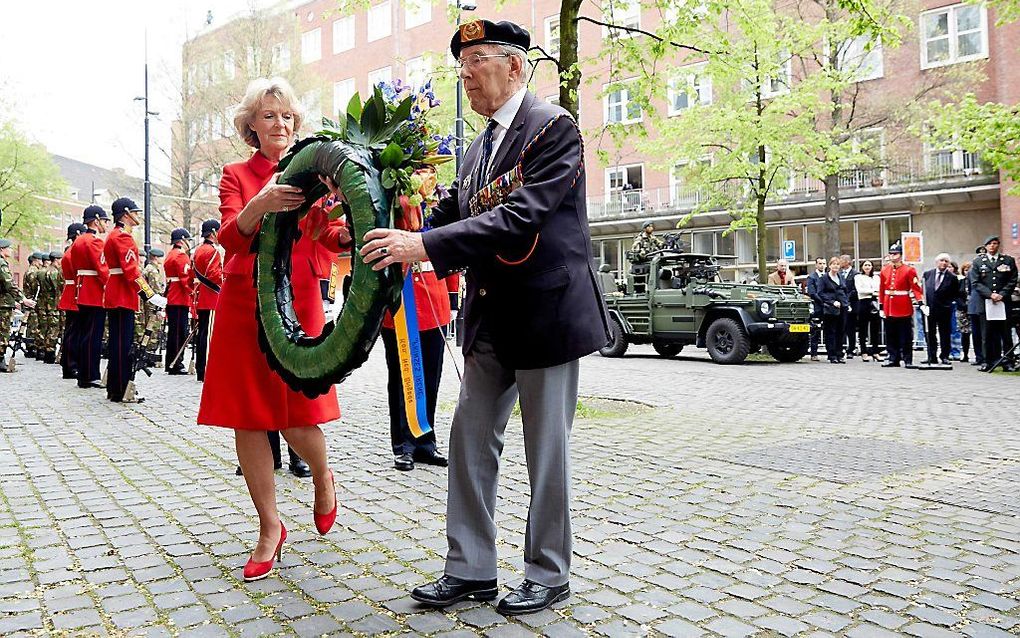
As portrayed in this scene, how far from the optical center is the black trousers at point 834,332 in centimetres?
1631

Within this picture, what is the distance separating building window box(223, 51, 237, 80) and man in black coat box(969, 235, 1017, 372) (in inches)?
1018

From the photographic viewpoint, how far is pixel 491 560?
10.6 ft

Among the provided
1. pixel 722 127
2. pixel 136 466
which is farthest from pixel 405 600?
pixel 722 127

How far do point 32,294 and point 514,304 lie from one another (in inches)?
647

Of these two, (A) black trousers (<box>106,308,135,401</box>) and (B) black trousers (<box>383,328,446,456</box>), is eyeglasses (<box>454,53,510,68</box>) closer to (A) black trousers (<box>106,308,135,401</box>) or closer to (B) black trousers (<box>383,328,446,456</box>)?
(B) black trousers (<box>383,328,446,456</box>)

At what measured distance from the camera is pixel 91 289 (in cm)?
1079

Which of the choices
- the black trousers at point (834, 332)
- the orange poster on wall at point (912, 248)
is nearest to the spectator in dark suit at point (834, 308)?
the black trousers at point (834, 332)

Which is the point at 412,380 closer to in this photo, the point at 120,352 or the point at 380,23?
the point at 120,352

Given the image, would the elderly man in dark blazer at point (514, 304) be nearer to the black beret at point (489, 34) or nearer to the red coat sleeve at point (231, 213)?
the black beret at point (489, 34)

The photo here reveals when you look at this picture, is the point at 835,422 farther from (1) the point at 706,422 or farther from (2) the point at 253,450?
(2) the point at 253,450

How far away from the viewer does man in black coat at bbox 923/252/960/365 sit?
584 inches

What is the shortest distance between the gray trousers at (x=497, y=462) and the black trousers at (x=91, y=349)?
9.10 metres

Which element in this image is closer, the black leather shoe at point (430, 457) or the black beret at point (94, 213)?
the black leather shoe at point (430, 457)

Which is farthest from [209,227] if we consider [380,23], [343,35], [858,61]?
[343,35]
